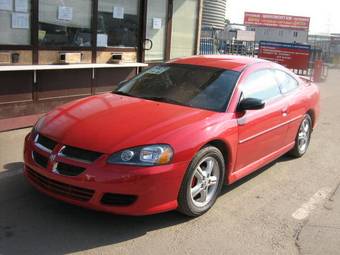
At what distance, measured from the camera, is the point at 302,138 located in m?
7.10

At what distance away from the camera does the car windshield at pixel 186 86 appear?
17.2 feet

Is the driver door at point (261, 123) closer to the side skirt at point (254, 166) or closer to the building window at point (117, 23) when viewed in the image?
the side skirt at point (254, 166)

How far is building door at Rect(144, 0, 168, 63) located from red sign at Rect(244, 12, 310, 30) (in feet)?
305

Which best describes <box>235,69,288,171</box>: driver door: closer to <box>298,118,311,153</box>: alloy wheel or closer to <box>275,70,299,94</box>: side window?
<box>275,70,299,94</box>: side window

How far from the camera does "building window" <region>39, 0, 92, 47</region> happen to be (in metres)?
8.00

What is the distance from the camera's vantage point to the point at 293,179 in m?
6.21

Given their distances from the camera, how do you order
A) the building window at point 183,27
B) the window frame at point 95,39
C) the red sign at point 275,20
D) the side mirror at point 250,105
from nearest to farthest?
the side mirror at point 250,105 < the window frame at point 95,39 < the building window at point 183,27 < the red sign at point 275,20

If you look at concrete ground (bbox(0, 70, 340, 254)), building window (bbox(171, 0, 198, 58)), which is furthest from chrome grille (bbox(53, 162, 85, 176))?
building window (bbox(171, 0, 198, 58))

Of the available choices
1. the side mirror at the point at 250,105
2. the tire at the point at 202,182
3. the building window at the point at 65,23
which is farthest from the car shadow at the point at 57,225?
the building window at the point at 65,23

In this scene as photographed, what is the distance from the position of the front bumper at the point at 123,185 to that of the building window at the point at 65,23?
4.21 metres

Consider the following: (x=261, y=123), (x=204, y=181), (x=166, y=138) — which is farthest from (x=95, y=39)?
(x=166, y=138)

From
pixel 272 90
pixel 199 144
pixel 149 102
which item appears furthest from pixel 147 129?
pixel 272 90

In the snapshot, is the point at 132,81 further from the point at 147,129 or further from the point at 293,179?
the point at 293,179

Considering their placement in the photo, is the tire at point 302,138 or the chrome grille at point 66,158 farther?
the tire at point 302,138
